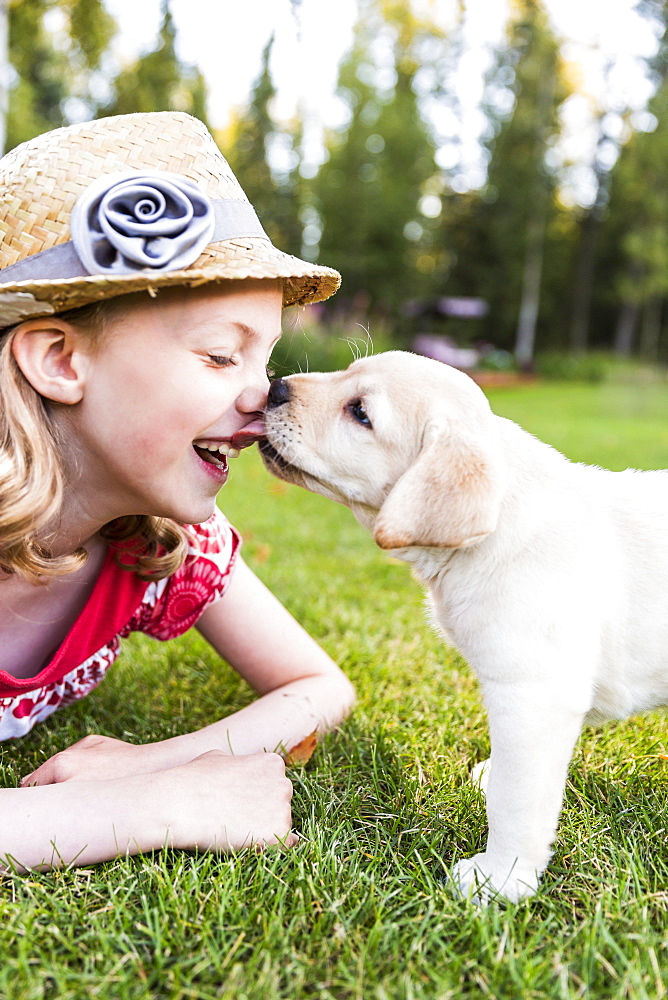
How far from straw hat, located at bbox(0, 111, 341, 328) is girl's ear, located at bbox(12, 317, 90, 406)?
64 millimetres

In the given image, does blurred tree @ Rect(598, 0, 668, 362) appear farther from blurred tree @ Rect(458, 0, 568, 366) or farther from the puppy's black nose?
the puppy's black nose

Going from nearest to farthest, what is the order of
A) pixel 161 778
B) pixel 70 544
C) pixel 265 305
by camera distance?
pixel 161 778 → pixel 265 305 → pixel 70 544

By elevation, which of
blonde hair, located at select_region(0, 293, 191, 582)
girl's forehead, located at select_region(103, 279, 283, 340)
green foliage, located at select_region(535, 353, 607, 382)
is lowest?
green foliage, located at select_region(535, 353, 607, 382)

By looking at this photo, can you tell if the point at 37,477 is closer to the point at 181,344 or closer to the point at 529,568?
the point at 181,344

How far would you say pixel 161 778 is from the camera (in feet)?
6.42

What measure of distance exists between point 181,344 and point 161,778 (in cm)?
102

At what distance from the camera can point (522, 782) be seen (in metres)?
1.76

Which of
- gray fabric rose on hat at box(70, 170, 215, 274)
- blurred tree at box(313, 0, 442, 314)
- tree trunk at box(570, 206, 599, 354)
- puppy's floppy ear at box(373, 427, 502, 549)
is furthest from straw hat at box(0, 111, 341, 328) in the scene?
tree trunk at box(570, 206, 599, 354)

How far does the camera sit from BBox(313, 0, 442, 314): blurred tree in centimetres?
2334

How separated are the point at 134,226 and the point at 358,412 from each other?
0.67 m

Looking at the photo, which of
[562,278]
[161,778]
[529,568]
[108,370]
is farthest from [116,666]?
[562,278]

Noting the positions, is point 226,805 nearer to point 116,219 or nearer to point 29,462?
point 29,462

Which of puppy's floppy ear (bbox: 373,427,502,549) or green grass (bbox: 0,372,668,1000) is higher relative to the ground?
puppy's floppy ear (bbox: 373,427,502,549)

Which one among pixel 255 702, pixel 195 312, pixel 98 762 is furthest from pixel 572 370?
pixel 98 762
